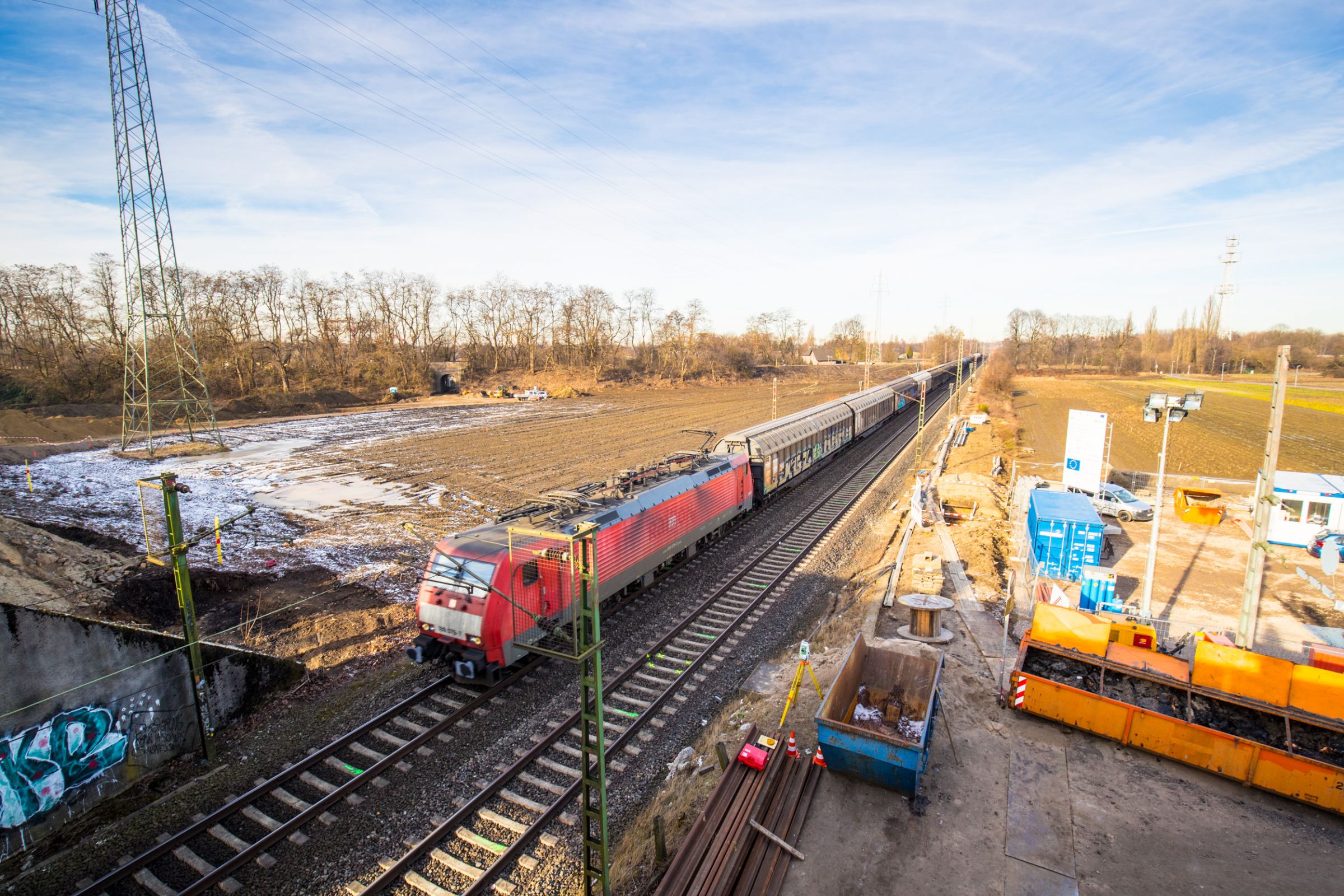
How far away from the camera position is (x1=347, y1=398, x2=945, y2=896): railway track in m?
7.63

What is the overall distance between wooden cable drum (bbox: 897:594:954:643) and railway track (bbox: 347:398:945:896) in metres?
3.60

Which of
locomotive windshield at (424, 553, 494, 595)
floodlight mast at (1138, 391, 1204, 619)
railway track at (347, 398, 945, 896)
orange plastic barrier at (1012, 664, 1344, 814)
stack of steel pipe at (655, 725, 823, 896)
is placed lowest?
railway track at (347, 398, 945, 896)

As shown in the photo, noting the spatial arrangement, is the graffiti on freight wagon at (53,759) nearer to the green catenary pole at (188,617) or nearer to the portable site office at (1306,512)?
the green catenary pole at (188,617)

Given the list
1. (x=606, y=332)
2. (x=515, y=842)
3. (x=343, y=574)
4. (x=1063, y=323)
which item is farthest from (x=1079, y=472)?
(x=1063, y=323)

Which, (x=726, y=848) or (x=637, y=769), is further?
(x=637, y=769)

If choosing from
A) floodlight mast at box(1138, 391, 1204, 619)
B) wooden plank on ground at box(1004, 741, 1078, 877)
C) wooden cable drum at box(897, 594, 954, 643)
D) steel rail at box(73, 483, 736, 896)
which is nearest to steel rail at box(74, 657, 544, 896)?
steel rail at box(73, 483, 736, 896)

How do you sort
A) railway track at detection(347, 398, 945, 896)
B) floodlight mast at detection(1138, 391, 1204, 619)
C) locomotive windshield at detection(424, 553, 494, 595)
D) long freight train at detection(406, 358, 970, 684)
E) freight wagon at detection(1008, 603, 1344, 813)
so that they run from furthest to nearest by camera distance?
floodlight mast at detection(1138, 391, 1204, 619) < long freight train at detection(406, 358, 970, 684) < locomotive windshield at detection(424, 553, 494, 595) < freight wagon at detection(1008, 603, 1344, 813) < railway track at detection(347, 398, 945, 896)

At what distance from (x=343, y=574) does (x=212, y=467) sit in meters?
21.8

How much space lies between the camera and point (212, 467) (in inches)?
1283

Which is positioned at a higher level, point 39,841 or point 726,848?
point 726,848

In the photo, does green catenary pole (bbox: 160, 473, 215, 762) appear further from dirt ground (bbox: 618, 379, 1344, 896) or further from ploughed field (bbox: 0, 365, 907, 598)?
dirt ground (bbox: 618, 379, 1344, 896)

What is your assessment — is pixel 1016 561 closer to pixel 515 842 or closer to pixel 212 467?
pixel 515 842

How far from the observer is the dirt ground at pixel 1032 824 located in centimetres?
698

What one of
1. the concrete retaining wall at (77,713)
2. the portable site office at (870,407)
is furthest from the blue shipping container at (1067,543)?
the portable site office at (870,407)
